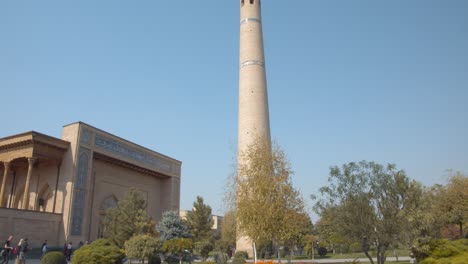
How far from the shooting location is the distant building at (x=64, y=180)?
2077cm

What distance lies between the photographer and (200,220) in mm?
35594

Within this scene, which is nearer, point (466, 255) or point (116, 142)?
point (466, 255)

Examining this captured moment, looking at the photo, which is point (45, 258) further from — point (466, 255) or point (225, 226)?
point (225, 226)

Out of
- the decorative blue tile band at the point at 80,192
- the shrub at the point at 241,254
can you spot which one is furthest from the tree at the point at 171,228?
the decorative blue tile band at the point at 80,192

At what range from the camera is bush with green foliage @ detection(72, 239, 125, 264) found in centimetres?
1161

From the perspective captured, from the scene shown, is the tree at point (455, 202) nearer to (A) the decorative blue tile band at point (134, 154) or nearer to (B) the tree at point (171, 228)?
(B) the tree at point (171, 228)

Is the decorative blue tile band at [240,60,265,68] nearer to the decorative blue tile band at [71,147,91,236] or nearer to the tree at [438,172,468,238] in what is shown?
the decorative blue tile band at [71,147,91,236]

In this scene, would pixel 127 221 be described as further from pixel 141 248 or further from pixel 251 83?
pixel 251 83

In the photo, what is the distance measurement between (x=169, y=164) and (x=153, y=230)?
10777 millimetres

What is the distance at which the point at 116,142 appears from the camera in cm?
2700

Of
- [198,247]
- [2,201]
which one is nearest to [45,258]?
[198,247]

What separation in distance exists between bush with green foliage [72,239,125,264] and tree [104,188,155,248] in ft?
31.5

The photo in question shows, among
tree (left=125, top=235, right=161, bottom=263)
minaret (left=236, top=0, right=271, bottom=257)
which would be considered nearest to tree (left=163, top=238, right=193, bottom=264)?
tree (left=125, top=235, right=161, bottom=263)

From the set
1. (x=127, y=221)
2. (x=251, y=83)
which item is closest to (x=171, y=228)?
(x=127, y=221)
